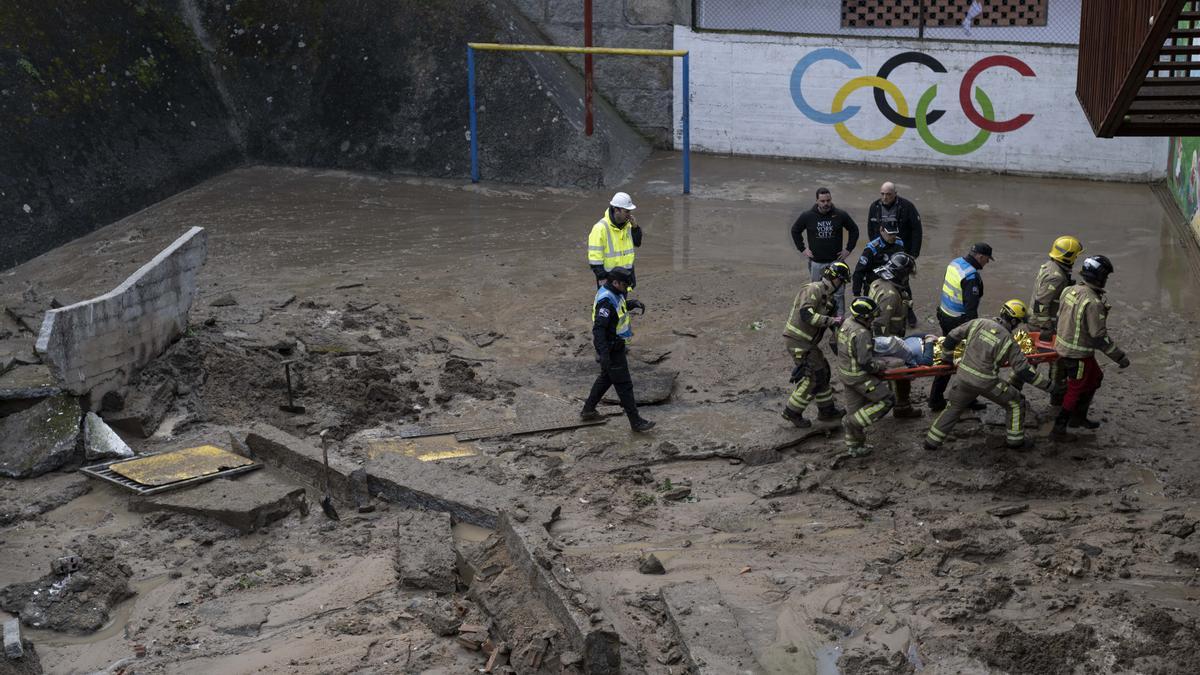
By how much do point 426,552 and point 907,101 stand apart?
1470 cm

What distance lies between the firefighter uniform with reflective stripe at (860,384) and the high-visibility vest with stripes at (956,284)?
1.36 metres

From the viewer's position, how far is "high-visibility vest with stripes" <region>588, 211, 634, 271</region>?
12359 mm

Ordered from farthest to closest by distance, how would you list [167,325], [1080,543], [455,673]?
[167,325] → [1080,543] → [455,673]

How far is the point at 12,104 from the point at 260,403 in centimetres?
836

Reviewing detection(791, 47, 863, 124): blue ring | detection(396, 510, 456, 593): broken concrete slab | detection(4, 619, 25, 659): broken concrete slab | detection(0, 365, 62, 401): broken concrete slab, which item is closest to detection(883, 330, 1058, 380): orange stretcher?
detection(396, 510, 456, 593): broken concrete slab

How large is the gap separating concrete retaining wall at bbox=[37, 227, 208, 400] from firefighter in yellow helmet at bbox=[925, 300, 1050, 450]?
23.8 ft

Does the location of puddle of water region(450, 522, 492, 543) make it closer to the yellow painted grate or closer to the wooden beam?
the yellow painted grate

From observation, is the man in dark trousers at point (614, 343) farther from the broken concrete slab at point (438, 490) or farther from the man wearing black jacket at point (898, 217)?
the man wearing black jacket at point (898, 217)

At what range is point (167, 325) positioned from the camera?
12.1 meters

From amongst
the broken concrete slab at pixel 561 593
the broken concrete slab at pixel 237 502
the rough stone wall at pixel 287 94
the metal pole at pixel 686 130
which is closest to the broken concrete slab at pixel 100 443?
the broken concrete slab at pixel 237 502

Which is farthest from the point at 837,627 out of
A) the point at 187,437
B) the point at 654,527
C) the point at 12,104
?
the point at 12,104

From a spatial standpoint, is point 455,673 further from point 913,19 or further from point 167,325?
point 913,19

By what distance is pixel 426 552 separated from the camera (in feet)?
27.6

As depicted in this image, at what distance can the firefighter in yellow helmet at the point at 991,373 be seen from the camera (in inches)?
386
